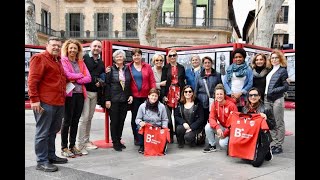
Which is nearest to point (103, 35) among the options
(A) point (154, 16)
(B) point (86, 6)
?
(B) point (86, 6)

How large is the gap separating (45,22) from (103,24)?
557 cm

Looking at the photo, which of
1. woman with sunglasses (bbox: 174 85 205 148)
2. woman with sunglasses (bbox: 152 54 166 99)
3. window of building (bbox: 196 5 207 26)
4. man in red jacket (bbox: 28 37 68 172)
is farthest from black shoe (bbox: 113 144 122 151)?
window of building (bbox: 196 5 207 26)

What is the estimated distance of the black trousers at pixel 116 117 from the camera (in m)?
6.34

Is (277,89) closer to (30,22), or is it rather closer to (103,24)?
(30,22)

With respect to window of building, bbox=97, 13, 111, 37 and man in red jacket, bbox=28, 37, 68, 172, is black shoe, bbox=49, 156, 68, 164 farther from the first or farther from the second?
window of building, bbox=97, 13, 111, 37

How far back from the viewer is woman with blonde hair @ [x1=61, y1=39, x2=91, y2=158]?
556 cm

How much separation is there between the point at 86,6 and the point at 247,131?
32.3 meters

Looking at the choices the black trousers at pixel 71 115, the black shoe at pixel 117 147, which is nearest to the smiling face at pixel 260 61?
the black shoe at pixel 117 147

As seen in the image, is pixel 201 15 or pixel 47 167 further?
pixel 201 15

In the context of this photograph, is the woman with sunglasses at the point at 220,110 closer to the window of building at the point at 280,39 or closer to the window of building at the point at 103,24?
the window of building at the point at 103,24

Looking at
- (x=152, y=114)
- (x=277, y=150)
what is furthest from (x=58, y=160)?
(x=277, y=150)

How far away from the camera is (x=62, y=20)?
36406mm

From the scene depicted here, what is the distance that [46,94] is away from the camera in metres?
4.96
